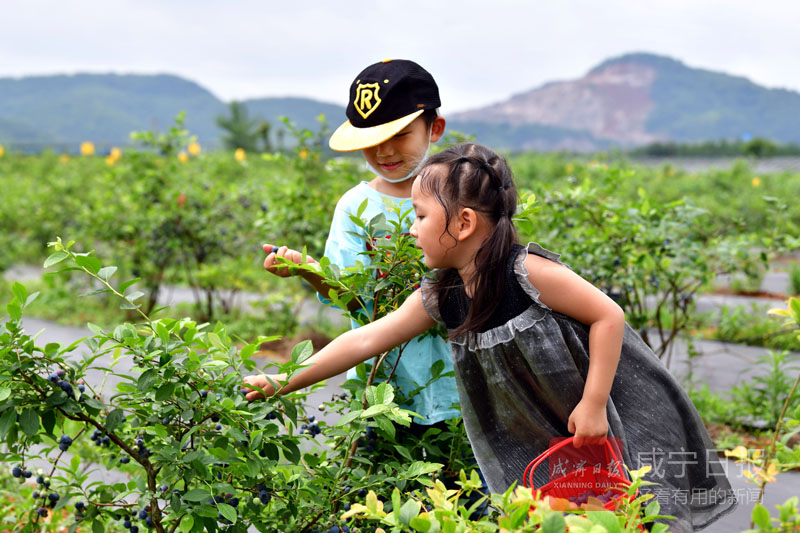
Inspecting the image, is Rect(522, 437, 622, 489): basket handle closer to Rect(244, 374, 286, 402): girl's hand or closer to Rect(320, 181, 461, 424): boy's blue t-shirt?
Rect(320, 181, 461, 424): boy's blue t-shirt

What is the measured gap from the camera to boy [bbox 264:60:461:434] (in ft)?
5.78

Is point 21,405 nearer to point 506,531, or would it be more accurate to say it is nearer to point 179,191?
point 506,531

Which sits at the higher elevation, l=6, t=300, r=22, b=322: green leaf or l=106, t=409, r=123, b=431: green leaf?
l=6, t=300, r=22, b=322: green leaf

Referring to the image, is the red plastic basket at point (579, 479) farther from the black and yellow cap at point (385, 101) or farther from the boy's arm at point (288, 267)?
the black and yellow cap at point (385, 101)

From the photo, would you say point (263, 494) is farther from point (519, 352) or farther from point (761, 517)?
point (761, 517)

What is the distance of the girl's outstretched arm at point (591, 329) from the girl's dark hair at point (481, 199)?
0.08 metres

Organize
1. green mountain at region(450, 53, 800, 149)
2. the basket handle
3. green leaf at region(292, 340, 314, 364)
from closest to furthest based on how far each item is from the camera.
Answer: the basket handle → green leaf at region(292, 340, 314, 364) → green mountain at region(450, 53, 800, 149)

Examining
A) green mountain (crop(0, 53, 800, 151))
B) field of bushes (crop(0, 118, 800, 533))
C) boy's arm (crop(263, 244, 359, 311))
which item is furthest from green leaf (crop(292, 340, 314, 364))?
green mountain (crop(0, 53, 800, 151))

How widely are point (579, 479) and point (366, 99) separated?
1038 millimetres

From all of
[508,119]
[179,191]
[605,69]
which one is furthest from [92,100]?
[179,191]

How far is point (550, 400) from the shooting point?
144 cm

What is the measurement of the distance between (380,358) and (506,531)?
28.1 inches

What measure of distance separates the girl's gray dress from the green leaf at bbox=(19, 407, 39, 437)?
822 mm

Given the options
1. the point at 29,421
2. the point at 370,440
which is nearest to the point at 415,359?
A: the point at 370,440
